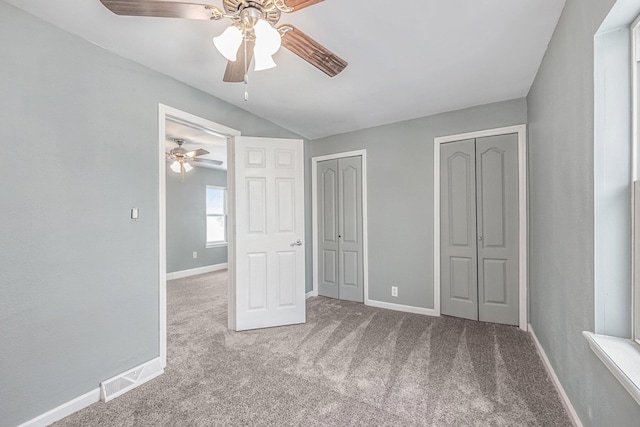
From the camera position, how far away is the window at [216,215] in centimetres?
648

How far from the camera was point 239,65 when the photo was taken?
170cm

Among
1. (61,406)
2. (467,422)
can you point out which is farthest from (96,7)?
(467,422)

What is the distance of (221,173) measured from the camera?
22.0 ft

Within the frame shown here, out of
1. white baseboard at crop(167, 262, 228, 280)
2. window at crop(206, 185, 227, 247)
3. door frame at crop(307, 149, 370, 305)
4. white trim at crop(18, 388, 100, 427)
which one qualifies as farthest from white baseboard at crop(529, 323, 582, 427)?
window at crop(206, 185, 227, 247)

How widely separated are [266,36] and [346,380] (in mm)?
2192

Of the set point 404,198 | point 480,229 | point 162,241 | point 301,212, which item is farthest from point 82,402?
point 480,229

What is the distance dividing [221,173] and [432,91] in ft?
17.4

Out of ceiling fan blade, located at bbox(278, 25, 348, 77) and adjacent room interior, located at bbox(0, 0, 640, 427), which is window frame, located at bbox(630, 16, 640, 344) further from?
ceiling fan blade, located at bbox(278, 25, 348, 77)

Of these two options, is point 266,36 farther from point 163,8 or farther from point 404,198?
point 404,198

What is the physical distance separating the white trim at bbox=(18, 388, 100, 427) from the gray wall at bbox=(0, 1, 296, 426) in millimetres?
34

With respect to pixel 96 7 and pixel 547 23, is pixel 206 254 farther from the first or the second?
pixel 547 23

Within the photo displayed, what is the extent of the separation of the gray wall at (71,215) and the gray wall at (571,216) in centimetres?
276

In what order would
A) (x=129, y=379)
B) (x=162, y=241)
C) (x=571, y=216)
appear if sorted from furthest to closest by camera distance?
(x=162, y=241)
(x=129, y=379)
(x=571, y=216)

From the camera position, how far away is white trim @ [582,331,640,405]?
958 mm
